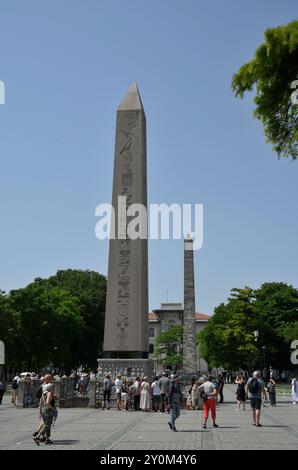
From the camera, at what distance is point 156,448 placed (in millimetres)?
11398

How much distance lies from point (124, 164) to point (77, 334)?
35.5m

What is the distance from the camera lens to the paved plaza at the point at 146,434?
12.0 metres

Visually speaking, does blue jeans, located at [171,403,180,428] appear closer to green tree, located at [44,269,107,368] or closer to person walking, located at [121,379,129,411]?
person walking, located at [121,379,129,411]

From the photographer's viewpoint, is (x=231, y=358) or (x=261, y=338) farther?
(x=261, y=338)

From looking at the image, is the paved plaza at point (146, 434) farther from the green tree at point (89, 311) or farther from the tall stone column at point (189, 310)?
the green tree at point (89, 311)

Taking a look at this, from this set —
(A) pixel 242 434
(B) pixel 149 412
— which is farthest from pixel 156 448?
(B) pixel 149 412

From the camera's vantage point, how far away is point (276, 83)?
41.7 feet

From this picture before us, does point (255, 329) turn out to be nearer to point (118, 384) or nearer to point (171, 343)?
point (118, 384)

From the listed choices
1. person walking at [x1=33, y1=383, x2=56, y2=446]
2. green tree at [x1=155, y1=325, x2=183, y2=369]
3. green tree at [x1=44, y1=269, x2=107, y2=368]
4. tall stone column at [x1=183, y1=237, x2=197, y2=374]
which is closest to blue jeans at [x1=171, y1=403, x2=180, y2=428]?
person walking at [x1=33, y1=383, x2=56, y2=446]

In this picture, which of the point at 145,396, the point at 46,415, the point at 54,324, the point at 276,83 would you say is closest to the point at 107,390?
the point at 145,396

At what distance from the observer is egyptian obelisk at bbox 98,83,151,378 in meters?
24.1

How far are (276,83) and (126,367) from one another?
1590 cm

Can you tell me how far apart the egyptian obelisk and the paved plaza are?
472 centimetres
